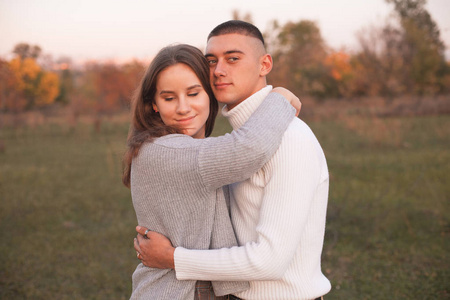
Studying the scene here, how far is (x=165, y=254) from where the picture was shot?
6.23 ft

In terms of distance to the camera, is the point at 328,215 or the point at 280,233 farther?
the point at 328,215

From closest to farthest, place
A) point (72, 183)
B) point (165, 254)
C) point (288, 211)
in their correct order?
point (288, 211), point (165, 254), point (72, 183)

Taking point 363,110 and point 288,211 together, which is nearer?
point 288,211

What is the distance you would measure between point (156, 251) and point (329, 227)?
5.23 meters

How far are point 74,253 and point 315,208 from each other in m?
5.29

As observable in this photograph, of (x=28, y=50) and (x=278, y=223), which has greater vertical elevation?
(x=28, y=50)

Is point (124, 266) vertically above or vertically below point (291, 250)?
below

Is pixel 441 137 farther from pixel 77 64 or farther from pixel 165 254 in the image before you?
pixel 77 64

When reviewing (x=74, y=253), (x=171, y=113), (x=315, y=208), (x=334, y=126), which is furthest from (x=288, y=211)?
(x=334, y=126)

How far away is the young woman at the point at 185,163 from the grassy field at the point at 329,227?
6.45 feet

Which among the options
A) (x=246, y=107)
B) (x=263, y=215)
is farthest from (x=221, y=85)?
(x=263, y=215)

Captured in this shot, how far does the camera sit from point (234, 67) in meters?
2.26

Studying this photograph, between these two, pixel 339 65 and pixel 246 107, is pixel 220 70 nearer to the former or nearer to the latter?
pixel 246 107

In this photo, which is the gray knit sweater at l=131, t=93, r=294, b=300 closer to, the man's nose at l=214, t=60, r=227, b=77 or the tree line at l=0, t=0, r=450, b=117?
the man's nose at l=214, t=60, r=227, b=77
